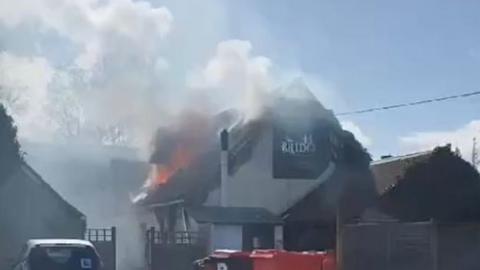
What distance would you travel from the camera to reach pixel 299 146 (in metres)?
42.4

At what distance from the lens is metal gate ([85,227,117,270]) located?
111 ft

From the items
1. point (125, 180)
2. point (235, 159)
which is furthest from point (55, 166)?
point (235, 159)

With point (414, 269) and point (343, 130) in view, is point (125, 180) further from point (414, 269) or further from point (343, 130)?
point (414, 269)

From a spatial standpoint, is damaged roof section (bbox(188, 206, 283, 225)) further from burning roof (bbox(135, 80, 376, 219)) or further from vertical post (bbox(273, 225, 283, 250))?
burning roof (bbox(135, 80, 376, 219))

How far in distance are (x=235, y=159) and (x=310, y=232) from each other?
18.8 feet

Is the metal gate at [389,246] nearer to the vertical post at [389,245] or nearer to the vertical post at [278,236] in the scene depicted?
the vertical post at [389,245]

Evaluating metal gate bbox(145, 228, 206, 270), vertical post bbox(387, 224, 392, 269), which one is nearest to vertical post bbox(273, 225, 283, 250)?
metal gate bbox(145, 228, 206, 270)

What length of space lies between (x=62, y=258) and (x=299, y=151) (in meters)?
21.5

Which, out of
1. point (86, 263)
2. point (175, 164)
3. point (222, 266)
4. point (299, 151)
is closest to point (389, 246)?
point (222, 266)

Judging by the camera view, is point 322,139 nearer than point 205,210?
No

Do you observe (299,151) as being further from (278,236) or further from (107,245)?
(107,245)

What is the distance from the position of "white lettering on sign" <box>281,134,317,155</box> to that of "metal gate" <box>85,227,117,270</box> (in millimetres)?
10284

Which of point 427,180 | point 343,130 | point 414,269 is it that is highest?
point 343,130

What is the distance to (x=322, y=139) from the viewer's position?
42.8 meters
